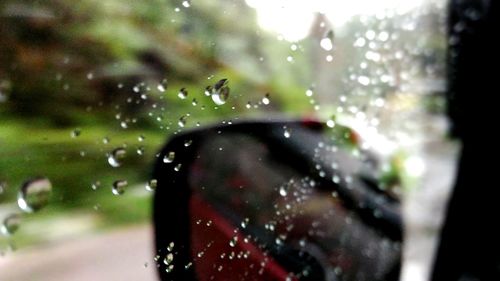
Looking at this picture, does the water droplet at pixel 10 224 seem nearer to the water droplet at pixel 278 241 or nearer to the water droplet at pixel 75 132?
the water droplet at pixel 75 132

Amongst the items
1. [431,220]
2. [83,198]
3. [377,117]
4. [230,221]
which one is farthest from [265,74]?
[431,220]

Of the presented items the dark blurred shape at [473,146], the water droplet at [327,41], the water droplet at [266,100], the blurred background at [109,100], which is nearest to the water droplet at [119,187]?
the blurred background at [109,100]

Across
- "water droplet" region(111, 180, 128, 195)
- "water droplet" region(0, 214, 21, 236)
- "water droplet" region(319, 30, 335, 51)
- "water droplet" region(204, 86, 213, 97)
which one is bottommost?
"water droplet" region(0, 214, 21, 236)

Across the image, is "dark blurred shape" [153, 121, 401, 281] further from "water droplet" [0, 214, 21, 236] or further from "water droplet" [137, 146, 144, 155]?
"water droplet" [0, 214, 21, 236]

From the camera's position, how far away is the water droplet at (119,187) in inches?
22.6

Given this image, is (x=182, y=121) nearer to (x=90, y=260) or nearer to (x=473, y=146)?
(x=90, y=260)

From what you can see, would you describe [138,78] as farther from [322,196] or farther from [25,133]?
[322,196]

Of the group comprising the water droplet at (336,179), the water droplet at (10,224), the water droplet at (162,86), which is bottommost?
the water droplet at (336,179)

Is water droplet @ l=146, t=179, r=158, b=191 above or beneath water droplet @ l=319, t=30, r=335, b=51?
beneath

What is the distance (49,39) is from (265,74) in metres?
0.31

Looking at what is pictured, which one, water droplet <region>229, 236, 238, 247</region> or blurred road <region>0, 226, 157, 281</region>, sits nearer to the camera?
blurred road <region>0, 226, 157, 281</region>

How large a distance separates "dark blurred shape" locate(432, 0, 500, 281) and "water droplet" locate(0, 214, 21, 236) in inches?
34.2

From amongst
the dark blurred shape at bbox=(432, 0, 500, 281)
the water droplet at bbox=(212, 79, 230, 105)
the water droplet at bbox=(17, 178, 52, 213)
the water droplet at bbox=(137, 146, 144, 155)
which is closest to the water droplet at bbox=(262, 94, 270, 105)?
the water droplet at bbox=(212, 79, 230, 105)

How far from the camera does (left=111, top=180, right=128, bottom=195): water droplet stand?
0.57m
